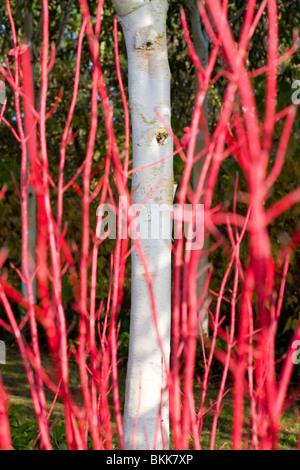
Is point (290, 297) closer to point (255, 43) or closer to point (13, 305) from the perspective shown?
point (255, 43)

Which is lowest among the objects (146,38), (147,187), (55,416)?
(55,416)

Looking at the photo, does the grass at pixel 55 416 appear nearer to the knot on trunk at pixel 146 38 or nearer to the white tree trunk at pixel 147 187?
the white tree trunk at pixel 147 187

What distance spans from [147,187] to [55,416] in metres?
3.40

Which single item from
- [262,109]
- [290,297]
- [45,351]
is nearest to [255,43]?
[262,109]

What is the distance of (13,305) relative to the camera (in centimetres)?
820

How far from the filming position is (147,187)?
1.93m

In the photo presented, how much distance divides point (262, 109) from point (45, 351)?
3.89 m

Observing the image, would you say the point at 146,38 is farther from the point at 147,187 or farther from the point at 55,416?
the point at 55,416

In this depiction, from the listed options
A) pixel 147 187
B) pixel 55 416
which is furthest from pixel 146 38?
pixel 55 416

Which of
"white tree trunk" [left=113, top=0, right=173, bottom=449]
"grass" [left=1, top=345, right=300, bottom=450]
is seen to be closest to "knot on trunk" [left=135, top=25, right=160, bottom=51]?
"white tree trunk" [left=113, top=0, right=173, bottom=449]

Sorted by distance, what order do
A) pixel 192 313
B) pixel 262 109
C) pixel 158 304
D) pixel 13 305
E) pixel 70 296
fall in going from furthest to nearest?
pixel 13 305, pixel 70 296, pixel 262 109, pixel 158 304, pixel 192 313

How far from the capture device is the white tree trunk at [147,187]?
6.02 ft

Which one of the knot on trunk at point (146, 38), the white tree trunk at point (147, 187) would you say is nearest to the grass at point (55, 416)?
the white tree trunk at point (147, 187)
